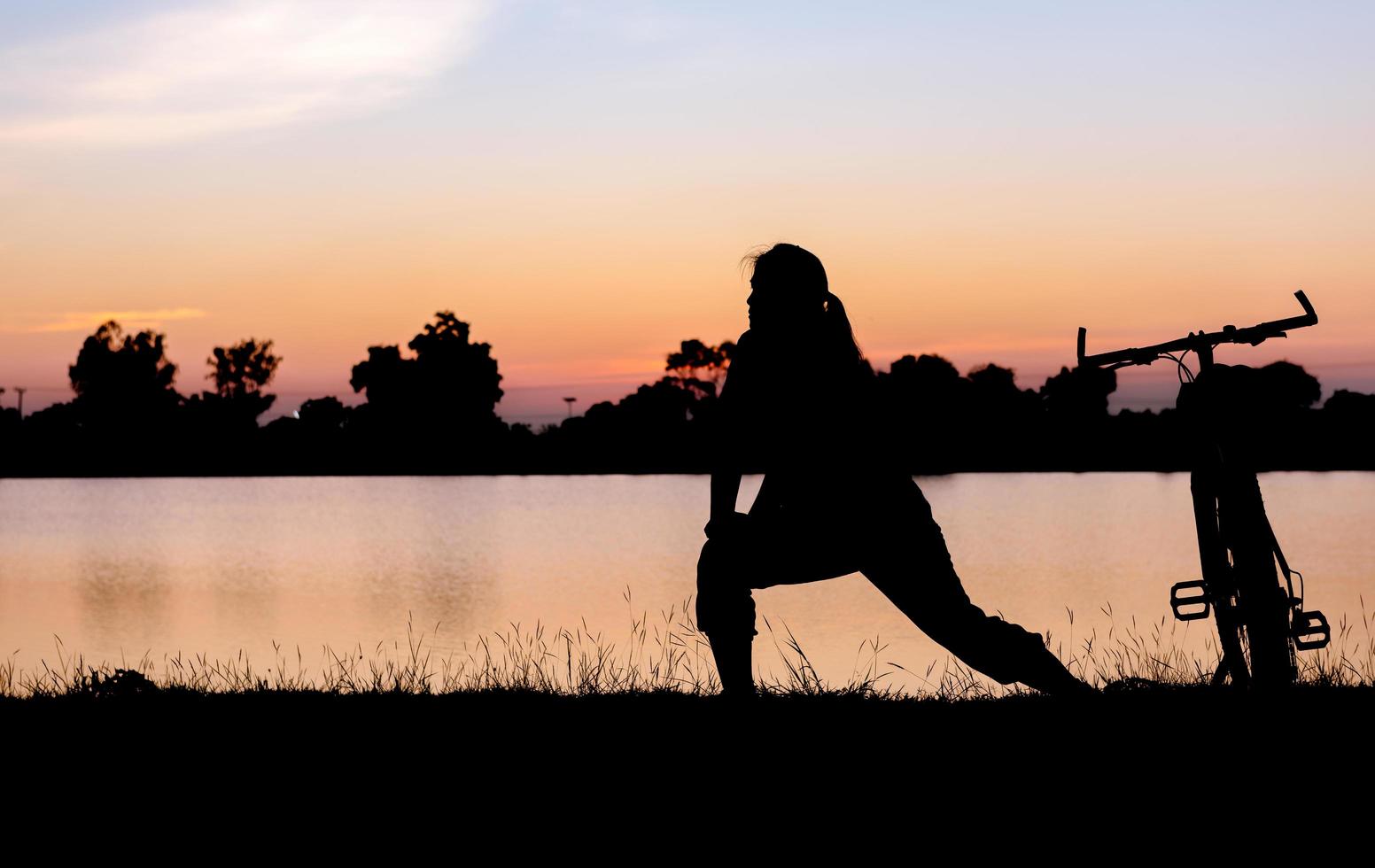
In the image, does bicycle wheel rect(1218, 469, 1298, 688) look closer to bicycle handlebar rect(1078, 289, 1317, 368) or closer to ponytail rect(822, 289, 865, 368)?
bicycle handlebar rect(1078, 289, 1317, 368)

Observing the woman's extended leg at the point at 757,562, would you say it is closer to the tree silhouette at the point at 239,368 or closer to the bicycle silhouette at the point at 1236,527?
the bicycle silhouette at the point at 1236,527

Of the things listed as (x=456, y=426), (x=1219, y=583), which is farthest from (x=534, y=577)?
(x=456, y=426)

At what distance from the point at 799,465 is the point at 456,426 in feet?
415

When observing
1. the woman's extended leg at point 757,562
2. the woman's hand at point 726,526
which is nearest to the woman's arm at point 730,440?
the woman's hand at point 726,526

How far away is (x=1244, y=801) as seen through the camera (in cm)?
510

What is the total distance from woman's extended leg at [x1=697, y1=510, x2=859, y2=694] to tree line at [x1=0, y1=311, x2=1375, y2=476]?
99.6 m

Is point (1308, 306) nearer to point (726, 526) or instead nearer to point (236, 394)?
point (726, 526)

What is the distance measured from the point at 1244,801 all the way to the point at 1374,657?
29.6 feet

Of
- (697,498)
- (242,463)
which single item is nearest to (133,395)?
(242,463)

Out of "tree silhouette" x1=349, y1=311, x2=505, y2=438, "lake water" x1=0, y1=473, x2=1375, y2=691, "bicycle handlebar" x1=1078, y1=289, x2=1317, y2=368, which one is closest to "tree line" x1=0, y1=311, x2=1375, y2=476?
"tree silhouette" x1=349, y1=311, x2=505, y2=438

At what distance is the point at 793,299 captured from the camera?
592 centimetres

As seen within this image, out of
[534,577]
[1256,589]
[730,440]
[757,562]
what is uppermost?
[730,440]

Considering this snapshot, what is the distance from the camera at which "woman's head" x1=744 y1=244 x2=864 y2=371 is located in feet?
19.4

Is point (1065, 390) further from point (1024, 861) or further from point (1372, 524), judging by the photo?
point (1024, 861)
